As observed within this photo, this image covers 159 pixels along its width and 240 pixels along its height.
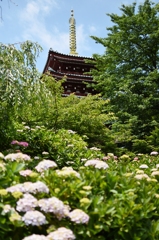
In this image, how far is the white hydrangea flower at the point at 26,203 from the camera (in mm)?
1807

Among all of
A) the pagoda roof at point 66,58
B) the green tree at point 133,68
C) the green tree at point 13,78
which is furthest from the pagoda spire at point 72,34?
the green tree at point 13,78

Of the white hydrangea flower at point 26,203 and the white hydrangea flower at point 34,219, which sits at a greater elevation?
the white hydrangea flower at point 26,203

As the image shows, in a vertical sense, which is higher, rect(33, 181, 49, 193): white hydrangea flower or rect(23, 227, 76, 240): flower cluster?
rect(33, 181, 49, 193): white hydrangea flower

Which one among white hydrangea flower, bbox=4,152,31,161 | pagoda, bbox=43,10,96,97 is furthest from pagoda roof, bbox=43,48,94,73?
white hydrangea flower, bbox=4,152,31,161

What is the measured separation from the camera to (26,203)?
1.81m

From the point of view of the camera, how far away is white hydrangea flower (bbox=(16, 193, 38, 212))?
1.81m

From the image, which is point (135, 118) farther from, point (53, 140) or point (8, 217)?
point (8, 217)

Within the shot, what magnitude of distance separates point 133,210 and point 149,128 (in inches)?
479

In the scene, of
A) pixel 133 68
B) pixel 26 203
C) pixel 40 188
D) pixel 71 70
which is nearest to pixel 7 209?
pixel 26 203

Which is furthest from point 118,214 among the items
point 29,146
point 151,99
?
point 151,99

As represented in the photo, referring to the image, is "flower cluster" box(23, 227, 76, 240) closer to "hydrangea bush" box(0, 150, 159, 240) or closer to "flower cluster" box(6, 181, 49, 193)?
"hydrangea bush" box(0, 150, 159, 240)

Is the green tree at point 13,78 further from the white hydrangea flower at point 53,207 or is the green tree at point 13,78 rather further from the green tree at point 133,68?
the green tree at point 133,68

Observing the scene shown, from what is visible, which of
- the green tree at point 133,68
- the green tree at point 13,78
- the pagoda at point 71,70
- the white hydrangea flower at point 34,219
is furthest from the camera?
the pagoda at point 71,70

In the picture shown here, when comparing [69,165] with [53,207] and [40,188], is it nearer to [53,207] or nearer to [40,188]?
[40,188]
